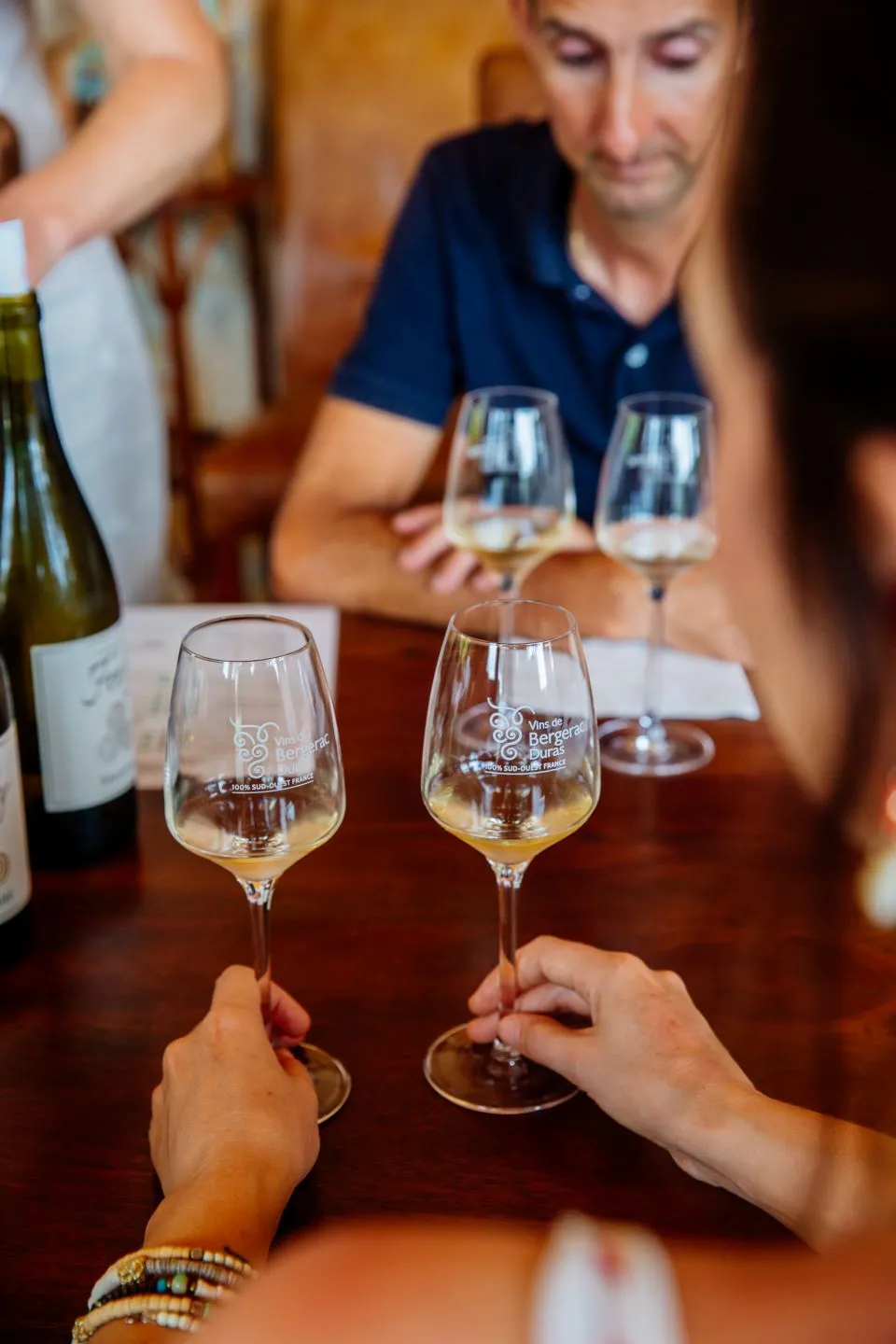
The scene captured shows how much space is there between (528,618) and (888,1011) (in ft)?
0.95

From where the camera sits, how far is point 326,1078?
74 centimetres

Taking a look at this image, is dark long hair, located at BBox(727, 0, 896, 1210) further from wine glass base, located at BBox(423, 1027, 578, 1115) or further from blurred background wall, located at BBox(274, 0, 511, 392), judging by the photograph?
blurred background wall, located at BBox(274, 0, 511, 392)

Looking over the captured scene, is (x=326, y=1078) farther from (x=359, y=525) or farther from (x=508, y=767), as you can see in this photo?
(x=359, y=525)

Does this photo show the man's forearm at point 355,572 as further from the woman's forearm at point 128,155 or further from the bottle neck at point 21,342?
the bottle neck at point 21,342

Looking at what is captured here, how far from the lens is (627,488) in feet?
3.74

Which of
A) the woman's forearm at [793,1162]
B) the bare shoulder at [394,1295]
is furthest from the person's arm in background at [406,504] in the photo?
the bare shoulder at [394,1295]

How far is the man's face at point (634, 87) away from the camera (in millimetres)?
1441

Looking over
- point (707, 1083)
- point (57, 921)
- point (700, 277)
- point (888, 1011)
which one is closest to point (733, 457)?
point (700, 277)

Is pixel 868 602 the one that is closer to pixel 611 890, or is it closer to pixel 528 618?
pixel 528 618

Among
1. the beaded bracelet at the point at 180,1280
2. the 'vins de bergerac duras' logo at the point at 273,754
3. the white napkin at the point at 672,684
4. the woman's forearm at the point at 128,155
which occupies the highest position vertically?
the woman's forearm at the point at 128,155

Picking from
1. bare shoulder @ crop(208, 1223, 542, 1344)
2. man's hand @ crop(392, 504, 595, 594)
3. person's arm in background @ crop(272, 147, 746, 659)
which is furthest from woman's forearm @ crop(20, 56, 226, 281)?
bare shoulder @ crop(208, 1223, 542, 1344)

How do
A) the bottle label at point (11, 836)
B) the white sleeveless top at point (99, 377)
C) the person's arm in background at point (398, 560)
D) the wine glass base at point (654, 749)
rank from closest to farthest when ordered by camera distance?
the bottle label at point (11, 836)
the wine glass base at point (654, 749)
the person's arm in background at point (398, 560)
the white sleeveless top at point (99, 377)

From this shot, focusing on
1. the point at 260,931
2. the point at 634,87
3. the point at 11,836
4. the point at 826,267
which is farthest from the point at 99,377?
the point at 826,267

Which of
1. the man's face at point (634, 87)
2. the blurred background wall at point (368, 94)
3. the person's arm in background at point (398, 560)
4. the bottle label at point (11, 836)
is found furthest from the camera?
the blurred background wall at point (368, 94)
